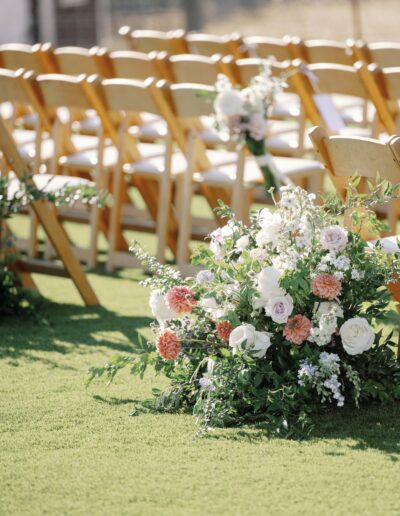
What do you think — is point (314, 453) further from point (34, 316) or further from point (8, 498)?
point (34, 316)

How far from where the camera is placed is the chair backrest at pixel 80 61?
7801 mm

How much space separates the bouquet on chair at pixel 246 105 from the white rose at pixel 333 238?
1.86m

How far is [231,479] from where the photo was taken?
149 inches

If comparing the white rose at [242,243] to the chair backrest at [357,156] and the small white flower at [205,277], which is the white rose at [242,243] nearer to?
the small white flower at [205,277]

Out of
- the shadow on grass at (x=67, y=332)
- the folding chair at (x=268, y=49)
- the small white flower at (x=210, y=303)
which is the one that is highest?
the folding chair at (x=268, y=49)

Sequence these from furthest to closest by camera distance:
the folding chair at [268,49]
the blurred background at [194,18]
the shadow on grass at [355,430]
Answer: the blurred background at [194,18], the folding chair at [268,49], the shadow on grass at [355,430]

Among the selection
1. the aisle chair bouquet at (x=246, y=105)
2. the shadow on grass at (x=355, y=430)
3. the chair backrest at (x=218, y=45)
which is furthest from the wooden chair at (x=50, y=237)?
the chair backrest at (x=218, y=45)

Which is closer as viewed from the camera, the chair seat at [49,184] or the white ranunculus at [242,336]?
the white ranunculus at [242,336]

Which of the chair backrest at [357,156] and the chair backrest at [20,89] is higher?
the chair backrest at [20,89]

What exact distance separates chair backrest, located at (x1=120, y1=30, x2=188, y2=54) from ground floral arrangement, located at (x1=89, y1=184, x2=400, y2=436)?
5142 millimetres

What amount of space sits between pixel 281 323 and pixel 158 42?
5.69m

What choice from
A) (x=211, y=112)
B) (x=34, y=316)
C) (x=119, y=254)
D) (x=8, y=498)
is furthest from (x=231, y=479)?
(x=119, y=254)

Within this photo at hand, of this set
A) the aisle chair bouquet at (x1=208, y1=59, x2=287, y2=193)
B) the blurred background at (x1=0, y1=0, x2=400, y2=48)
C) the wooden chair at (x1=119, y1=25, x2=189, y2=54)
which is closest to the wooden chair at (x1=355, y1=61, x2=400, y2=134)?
the aisle chair bouquet at (x1=208, y1=59, x2=287, y2=193)

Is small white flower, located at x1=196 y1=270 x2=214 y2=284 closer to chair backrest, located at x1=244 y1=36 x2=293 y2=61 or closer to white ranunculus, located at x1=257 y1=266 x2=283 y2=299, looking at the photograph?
white ranunculus, located at x1=257 y1=266 x2=283 y2=299
